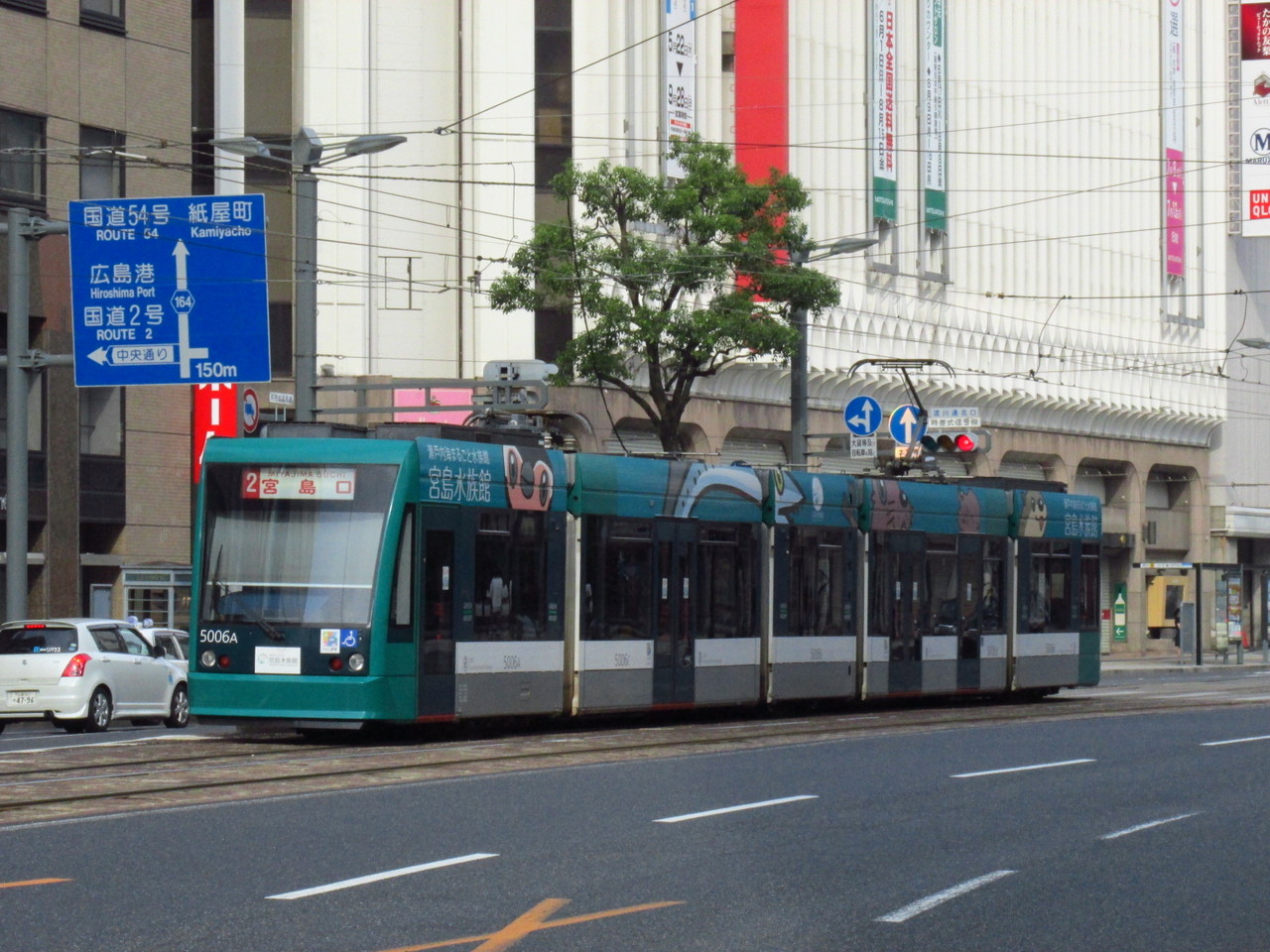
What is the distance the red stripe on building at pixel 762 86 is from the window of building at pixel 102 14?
44.5 feet

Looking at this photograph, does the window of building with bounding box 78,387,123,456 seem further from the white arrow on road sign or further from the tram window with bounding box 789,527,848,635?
the tram window with bounding box 789,527,848,635

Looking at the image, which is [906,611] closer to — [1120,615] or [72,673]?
[72,673]

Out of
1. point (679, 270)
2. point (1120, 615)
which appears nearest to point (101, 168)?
point (679, 270)

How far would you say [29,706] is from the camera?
24969mm


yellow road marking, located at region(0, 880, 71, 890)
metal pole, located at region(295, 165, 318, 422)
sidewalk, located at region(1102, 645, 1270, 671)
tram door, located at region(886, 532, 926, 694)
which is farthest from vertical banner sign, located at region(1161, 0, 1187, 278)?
yellow road marking, located at region(0, 880, 71, 890)

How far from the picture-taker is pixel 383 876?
1088cm

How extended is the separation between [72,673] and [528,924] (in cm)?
1660

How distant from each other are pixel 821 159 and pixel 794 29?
9.46 ft

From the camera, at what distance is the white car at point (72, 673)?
2502 centimetres

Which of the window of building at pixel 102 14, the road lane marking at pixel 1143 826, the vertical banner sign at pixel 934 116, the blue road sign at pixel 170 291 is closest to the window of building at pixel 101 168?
the window of building at pixel 102 14

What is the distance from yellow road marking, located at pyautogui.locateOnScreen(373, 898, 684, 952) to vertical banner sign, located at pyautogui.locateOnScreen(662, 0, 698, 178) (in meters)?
34.2

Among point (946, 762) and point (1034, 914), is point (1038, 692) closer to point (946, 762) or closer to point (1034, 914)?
point (946, 762)

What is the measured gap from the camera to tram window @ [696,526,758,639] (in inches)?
951

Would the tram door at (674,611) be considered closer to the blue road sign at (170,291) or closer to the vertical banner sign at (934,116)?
the blue road sign at (170,291)
